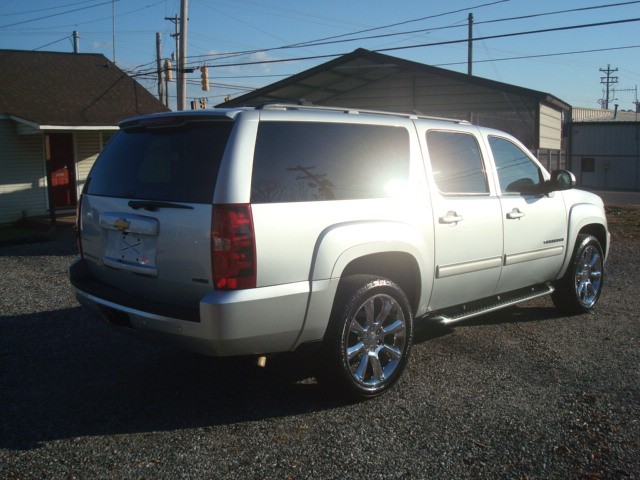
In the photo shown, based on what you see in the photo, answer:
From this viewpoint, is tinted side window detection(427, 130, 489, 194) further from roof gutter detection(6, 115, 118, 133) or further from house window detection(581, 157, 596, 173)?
house window detection(581, 157, 596, 173)

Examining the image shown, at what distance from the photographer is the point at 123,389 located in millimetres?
4961

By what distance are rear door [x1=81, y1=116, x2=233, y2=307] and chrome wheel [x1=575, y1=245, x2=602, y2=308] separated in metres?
4.48

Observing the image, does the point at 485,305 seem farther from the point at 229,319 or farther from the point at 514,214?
the point at 229,319

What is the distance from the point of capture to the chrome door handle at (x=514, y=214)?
596 cm

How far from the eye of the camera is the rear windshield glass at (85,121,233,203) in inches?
164

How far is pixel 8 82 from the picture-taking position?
754 inches

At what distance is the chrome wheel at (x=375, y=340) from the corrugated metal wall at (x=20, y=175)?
15856mm

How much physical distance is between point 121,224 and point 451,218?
2467 millimetres

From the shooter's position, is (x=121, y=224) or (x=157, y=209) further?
(x=121, y=224)

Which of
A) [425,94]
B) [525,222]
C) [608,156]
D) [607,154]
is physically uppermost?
[425,94]

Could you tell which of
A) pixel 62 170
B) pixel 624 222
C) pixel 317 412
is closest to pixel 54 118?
pixel 62 170

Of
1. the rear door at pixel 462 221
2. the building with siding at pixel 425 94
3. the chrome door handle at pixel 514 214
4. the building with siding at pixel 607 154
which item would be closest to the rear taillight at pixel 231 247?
the rear door at pixel 462 221

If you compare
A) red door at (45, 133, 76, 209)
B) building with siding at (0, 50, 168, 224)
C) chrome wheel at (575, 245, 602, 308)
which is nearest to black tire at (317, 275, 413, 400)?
chrome wheel at (575, 245, 602, 308)

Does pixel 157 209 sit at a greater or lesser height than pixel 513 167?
lesser
